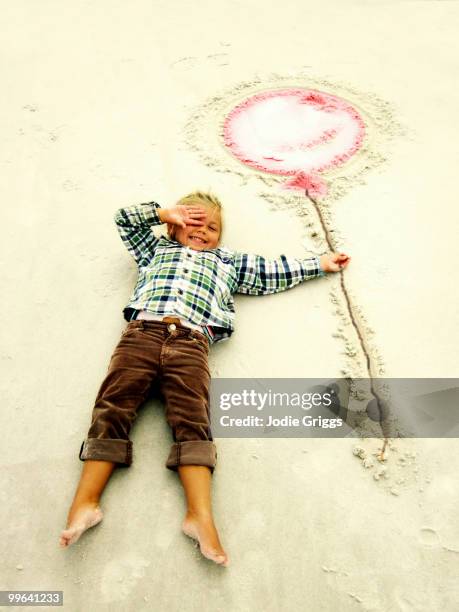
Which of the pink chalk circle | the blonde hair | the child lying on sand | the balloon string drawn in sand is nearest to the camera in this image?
the child lying on sand

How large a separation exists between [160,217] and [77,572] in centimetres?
125

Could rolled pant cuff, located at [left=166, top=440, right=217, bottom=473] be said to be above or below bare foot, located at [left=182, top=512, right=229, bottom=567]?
above

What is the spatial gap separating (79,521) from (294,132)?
217 cm

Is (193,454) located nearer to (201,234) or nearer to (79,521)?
(79,521)

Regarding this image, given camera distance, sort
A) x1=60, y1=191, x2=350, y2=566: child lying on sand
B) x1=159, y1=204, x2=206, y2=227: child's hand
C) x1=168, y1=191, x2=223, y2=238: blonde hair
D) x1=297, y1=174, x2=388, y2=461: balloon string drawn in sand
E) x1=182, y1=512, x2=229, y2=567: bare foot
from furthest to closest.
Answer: x1=168, y1=191, x2=223, y2=238: blonde hair < x1=159, y1=204, x2=206, y2=227: child's hand < x1=297, y1=174, x2=388, y2=461: balloon string drawn in sand < x1=60, y1=191, x2=350, y2=566: child lying on sand < x1=182, y1=512, x2=229, y2=567: bare foot

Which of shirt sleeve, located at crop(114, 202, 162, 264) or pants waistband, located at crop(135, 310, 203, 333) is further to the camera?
shirt sleeve, located at crop(114, 202, 162, 264)

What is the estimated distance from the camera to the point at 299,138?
264cm

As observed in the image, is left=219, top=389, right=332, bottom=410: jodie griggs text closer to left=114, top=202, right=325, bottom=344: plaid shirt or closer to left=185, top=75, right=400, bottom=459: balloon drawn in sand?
left=114, top=202, right=325, bottom=344: plaid shirt

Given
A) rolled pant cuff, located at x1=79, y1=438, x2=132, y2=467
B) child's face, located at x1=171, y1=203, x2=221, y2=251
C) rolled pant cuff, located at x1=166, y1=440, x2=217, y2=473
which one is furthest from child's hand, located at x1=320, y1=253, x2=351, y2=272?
rolled pant cuff, located at x1=79, y1=438, x2=132, y2=467

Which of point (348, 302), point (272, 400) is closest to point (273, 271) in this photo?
point (348, 302)

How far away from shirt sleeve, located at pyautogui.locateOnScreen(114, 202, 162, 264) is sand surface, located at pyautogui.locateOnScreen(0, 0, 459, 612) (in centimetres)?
15

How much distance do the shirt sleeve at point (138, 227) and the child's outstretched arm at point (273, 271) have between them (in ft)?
1.17

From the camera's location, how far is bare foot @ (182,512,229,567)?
1235 millimetres

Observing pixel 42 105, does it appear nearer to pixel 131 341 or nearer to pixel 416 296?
pixel 131 341
